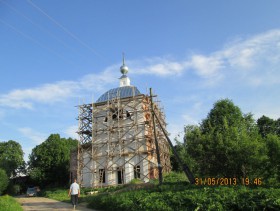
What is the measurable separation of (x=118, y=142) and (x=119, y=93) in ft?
19.7

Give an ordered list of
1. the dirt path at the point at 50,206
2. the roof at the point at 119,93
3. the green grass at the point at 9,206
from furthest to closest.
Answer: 1. the roof at the point at 119,93
2. the dirt path at the point at 50,206
3. the green grass at the point at 9,206

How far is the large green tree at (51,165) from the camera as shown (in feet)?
145

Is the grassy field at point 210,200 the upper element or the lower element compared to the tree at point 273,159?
lower

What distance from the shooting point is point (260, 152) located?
1920 cm

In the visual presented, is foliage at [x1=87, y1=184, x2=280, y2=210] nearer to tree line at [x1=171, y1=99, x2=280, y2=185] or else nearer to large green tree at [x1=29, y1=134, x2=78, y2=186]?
tree line at [x1=171, y1=99, x2=280, y2=185]

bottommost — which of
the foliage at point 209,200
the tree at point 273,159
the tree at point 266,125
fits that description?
the foliage at point 209,200

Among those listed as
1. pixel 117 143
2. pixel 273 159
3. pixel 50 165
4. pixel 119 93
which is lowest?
pixel 273 159

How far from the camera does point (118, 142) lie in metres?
32.9

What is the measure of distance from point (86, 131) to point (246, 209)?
26450 millimetres

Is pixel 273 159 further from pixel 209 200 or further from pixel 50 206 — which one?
pixel 50 206

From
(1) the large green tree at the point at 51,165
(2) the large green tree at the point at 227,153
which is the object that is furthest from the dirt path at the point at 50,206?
(1) the large green tree at the point at 51,165

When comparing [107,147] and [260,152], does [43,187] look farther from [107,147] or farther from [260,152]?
[260,152]

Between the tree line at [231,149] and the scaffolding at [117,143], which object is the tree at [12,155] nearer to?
the scaffolding at [117,143]

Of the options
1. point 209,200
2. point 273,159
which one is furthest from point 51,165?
point 209,200
